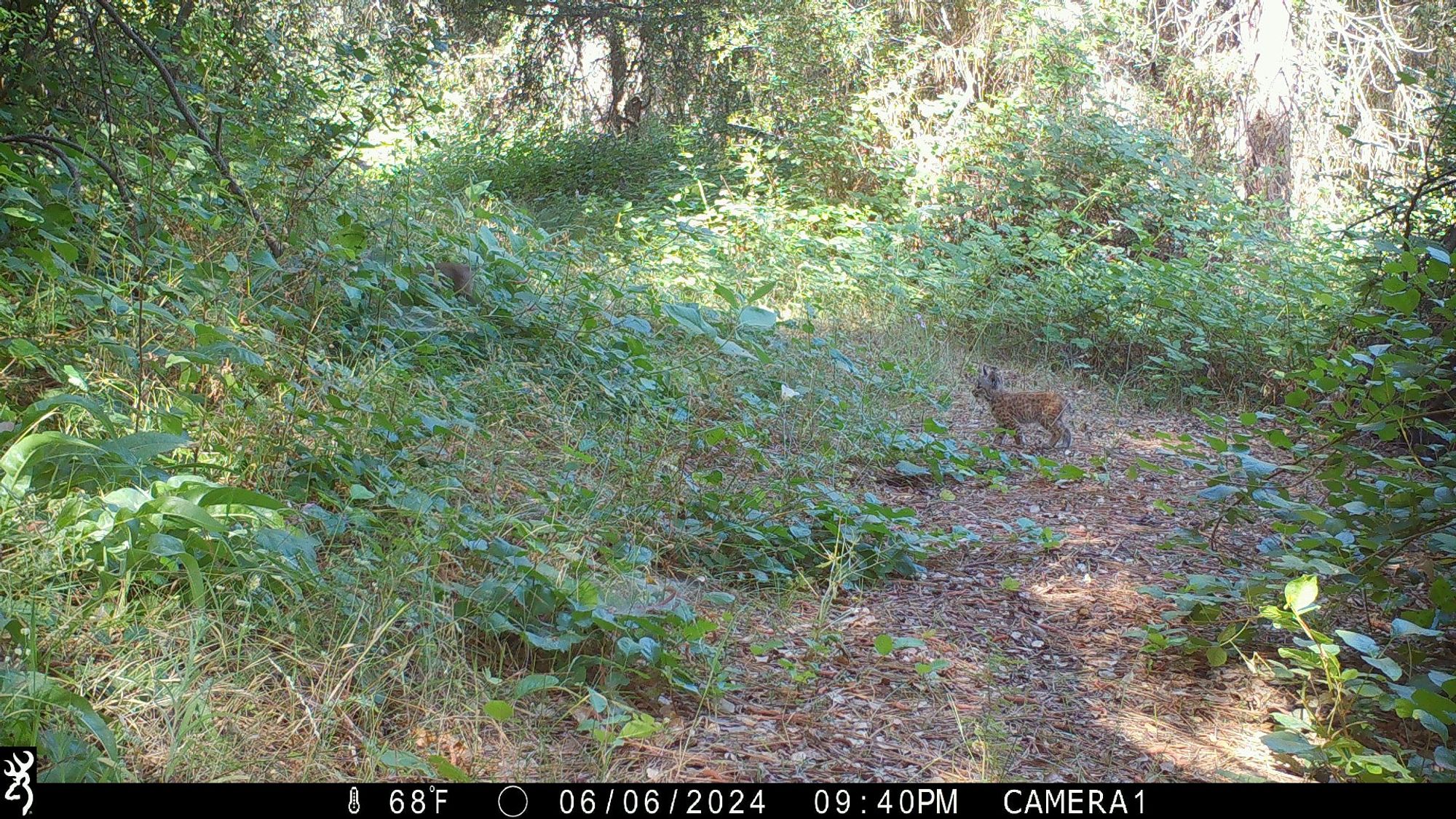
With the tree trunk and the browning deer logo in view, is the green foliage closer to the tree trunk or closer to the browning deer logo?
the browning deer logo

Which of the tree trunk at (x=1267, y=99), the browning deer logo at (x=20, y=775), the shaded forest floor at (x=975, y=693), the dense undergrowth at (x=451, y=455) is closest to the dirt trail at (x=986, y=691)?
the shaded forest floor at (x=975, y=693)

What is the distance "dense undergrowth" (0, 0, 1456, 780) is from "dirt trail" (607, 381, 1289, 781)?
5.4 inches

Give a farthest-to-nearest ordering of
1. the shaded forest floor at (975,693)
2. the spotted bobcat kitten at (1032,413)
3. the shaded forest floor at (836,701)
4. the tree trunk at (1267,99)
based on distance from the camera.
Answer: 1. the tree trunk at (1267,99)
2. the spotted bobcat kitten at (1032,413)
3. the shaded forest floor at (975,693)
4. the shaded forest floor at (836,701)

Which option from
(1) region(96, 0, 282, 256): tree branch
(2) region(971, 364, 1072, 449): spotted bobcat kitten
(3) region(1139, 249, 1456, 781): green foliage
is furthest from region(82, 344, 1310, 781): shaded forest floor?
(1) region(96, 0, 282, 256): tree branch

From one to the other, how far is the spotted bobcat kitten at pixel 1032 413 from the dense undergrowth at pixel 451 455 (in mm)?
421

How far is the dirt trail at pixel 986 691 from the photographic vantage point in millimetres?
2594

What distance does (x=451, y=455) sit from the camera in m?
3.81

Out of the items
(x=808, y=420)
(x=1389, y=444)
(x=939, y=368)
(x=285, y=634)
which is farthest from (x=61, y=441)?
(x=1389, y=444)

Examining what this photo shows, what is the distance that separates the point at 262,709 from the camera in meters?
2.33

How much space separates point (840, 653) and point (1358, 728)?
1.41 m

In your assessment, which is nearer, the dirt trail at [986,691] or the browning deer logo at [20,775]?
the browning deer logo at [20,775]

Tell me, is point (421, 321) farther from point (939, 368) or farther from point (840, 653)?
point (939, 368)

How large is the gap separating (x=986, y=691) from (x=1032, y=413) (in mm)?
3224

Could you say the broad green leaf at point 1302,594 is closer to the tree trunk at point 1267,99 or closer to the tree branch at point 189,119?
the tree branch at point 189,119
